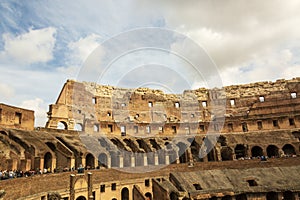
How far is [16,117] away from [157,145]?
1811cm

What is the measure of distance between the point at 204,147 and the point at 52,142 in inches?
793

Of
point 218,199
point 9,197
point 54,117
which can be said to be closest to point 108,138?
point 54,117

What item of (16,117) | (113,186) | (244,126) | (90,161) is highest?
(16,117)

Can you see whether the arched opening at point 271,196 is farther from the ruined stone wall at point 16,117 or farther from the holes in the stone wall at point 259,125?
the ruined stone wall at point 16,117

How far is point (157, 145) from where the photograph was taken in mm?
34062

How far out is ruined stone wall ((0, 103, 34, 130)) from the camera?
76.1 feet

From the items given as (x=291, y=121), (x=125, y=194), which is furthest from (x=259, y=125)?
(x=125, y=194)

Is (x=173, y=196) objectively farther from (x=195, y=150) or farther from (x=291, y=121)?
(x=291, y=121)

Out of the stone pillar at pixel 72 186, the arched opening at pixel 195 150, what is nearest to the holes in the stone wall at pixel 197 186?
the arched opening at pixel 195 150

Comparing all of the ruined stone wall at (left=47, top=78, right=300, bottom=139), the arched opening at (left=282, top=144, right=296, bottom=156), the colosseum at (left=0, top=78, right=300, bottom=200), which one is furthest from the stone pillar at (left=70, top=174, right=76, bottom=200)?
the arched opening at (left=282, top=144, right=296, bottom=156)

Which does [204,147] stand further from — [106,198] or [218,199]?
[106,198]

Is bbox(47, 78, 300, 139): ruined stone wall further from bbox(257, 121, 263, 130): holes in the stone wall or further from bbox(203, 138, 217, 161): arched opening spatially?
bbox(203, 138, 217, 161): arched opening

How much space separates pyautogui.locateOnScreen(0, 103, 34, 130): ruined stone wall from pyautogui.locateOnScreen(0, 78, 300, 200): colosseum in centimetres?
10

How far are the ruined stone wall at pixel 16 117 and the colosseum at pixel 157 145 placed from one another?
0.10m
